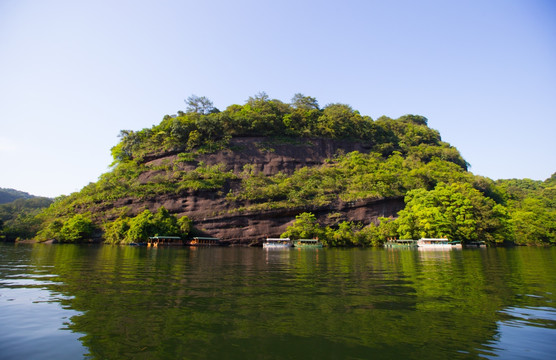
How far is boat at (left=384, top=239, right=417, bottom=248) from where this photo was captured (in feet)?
183

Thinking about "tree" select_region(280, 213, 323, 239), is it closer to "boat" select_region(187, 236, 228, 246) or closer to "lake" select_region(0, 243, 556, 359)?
"boat" select_region(187, 236, 228, 246)

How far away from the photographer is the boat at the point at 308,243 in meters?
55.1

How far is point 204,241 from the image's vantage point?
202 feet

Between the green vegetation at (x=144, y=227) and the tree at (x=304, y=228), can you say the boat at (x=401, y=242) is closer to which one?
the tree at (x=304, y=228)

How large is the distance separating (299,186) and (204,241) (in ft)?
76.1

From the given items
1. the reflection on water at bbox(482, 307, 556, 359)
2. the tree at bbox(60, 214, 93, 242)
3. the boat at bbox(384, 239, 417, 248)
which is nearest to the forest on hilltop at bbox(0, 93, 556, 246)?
the tree at bbox(60, 214, 93, 242)

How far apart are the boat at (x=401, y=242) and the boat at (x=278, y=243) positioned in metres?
17.7

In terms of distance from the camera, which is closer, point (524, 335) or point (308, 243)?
point (524, 335)

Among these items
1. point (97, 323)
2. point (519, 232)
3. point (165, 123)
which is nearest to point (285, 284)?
point (97, 323)

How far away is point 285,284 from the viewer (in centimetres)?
1406

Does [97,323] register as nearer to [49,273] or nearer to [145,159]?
[49,273]

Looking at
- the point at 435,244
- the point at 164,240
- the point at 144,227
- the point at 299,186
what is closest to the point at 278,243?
the point at 299,186

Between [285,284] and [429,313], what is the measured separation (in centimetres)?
638

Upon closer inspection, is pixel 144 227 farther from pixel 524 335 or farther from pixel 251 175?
pixel 524 335
